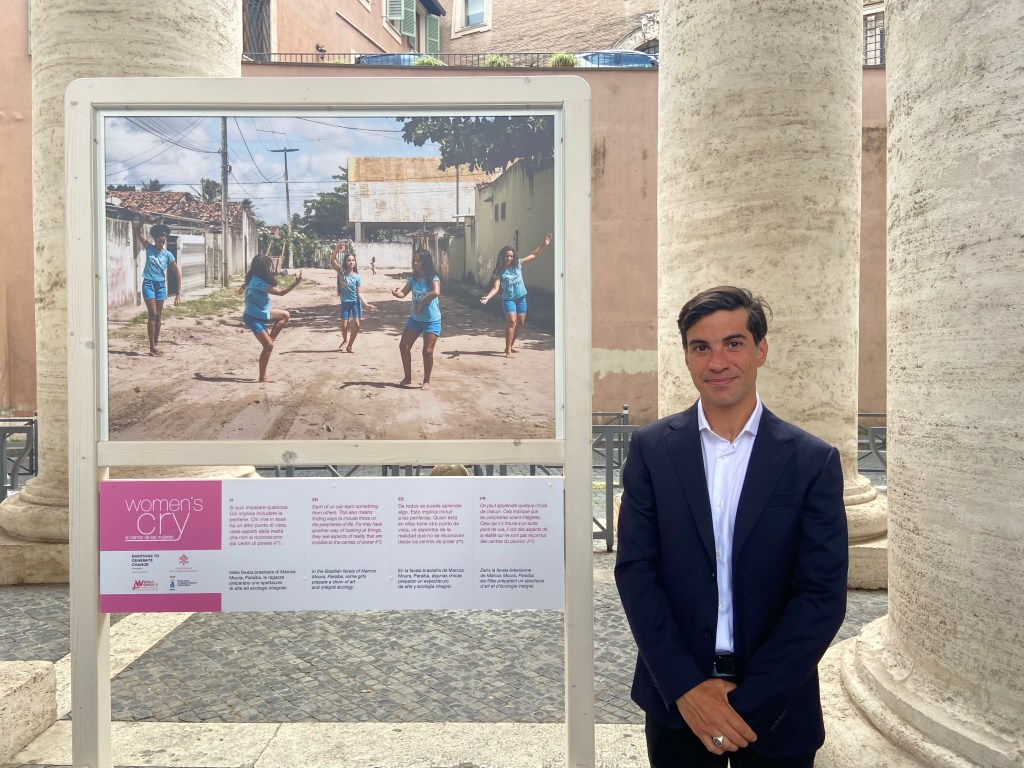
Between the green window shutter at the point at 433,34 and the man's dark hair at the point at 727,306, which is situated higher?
the green window shutter at the point at 433,34

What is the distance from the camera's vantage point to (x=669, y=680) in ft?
5.97

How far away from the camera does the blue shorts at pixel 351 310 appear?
2525mm

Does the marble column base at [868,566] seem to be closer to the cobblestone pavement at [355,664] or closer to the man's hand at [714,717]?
the cobblestone pavement at [355,664]

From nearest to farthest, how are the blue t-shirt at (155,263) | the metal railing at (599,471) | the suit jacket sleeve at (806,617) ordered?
the suit jacket sleeve at (806,617), the blue t-shirt at (155,263), the metal railing at (599,471)

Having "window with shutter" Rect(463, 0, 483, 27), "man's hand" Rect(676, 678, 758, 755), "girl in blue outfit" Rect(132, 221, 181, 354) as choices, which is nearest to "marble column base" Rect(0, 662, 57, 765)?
"girl in blue outfit" Rect(132, 221, 181, 354)

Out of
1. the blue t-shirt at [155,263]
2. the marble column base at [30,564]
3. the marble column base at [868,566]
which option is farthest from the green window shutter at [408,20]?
the blue t-shirt at [155,263]

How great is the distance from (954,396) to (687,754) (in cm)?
128

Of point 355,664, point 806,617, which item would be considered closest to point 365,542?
point 806,617

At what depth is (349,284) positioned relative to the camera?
2516 millimetres

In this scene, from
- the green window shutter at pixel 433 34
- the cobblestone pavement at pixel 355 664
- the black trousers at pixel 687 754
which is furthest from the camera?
the green window shutter at pixel 433 34

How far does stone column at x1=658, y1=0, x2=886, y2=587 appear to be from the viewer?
4727mm

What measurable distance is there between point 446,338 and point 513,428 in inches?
13.3

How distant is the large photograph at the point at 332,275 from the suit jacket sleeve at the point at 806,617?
35.8 inches

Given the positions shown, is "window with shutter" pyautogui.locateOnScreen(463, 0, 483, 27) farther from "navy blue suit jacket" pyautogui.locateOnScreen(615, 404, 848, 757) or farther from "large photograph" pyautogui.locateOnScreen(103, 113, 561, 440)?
"navy blue suit jacket" pyautogui.locateOnScreen(615, 404, 848, 757)
